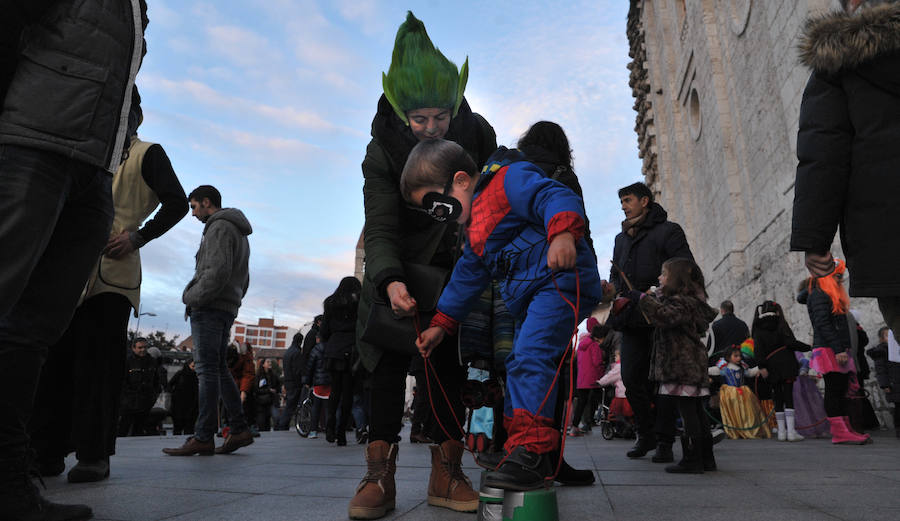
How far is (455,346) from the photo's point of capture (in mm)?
2689

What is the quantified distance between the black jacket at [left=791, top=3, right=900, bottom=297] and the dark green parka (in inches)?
57.8

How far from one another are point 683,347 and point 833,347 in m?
3.22

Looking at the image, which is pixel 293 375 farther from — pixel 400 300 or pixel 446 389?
pixel 400 300

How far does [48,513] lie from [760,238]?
610 inches

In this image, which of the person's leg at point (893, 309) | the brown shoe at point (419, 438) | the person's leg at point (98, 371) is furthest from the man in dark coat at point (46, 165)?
the brown shoe at point (419, 438)

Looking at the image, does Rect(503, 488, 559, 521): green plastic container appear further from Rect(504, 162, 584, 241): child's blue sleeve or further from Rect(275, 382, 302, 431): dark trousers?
Rect(275, 382, 302, 431): dark trousers

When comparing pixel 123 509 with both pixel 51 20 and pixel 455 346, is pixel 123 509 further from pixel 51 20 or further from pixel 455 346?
pixel 51 20

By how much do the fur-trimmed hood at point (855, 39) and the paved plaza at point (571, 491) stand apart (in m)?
1.66

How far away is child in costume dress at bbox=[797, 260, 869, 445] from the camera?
5988 millimetres

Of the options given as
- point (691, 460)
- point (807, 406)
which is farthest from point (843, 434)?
point (691, 460)

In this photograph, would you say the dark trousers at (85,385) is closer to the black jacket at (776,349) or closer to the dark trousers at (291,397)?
the black jacket at (776,349)

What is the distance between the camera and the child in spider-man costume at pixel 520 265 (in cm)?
195

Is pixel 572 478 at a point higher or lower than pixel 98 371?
lower

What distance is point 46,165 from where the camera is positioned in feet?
6.60
